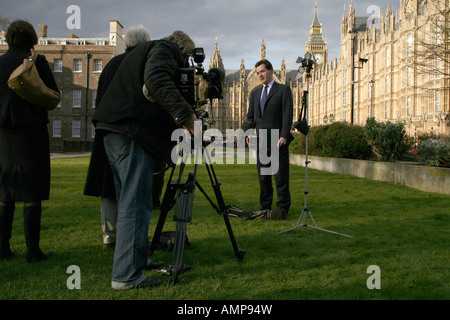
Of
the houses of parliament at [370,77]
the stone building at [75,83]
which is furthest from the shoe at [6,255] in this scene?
the stone building at [75,83]

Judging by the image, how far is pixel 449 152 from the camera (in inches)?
381

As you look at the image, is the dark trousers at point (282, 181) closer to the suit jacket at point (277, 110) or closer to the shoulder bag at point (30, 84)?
the suit jacket at point (277, 110)

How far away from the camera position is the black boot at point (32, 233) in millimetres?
3992

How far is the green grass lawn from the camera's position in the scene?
3.21 m

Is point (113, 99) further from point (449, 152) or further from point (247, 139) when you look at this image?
point (449, 152)

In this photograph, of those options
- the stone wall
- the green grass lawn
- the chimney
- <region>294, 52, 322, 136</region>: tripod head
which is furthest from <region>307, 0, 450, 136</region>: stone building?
the chimney

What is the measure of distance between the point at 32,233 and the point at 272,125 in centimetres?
422

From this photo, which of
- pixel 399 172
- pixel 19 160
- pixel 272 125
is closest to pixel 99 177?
pixel 19 160

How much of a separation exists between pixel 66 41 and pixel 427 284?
6322 centimetres

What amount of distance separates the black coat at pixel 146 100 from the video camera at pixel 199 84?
0.10 m

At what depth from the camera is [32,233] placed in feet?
13.1

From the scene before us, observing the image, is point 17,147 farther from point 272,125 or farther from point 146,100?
point 272,125
